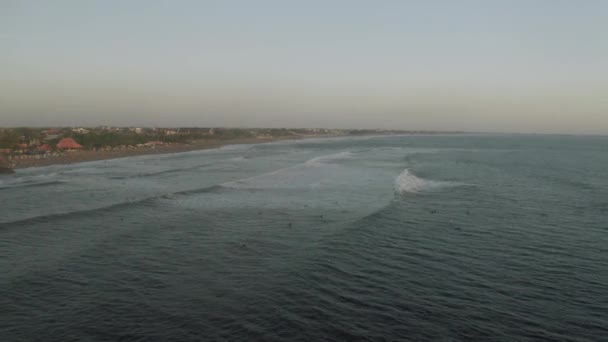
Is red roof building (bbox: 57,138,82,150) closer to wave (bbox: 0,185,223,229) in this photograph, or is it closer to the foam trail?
wave (bbox: 0,185,223,229)

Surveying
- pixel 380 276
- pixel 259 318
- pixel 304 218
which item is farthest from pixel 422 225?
pixel 259 318

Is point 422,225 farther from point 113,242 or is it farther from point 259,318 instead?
point 113,242

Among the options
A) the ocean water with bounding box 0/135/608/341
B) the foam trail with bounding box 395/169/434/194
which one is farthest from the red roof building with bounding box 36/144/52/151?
the foam trail with bounding box 395/169/434/194

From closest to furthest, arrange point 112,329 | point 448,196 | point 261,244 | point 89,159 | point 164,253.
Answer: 1. point 112,329
2. point 164,253
3. point 261,244
4. point 448,196
5. point 89,159

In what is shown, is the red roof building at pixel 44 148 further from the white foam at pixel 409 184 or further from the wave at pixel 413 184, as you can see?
the wave at pixel 413 184

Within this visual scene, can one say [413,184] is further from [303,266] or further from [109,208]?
[109,208]

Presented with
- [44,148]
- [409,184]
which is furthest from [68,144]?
[409,184]
